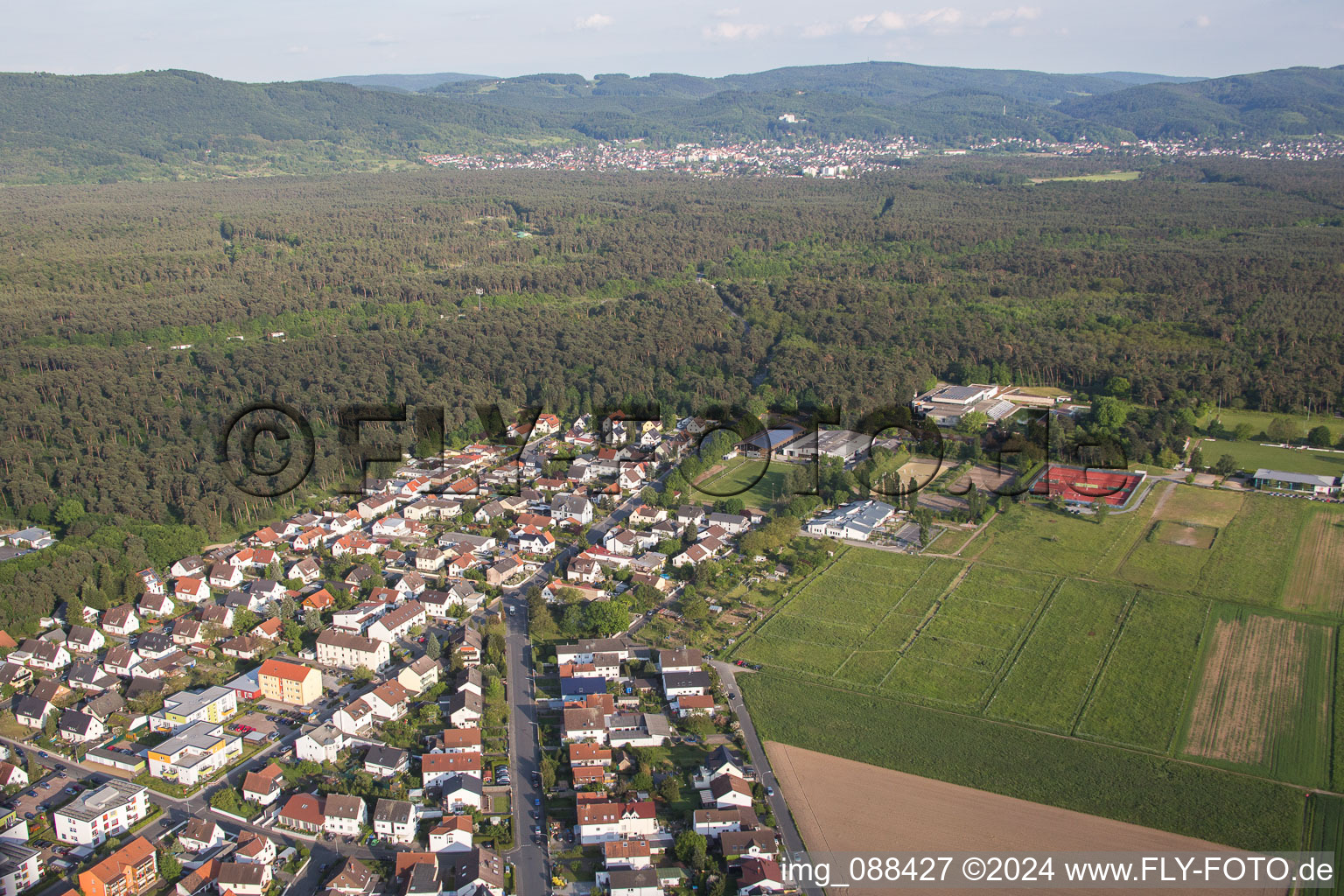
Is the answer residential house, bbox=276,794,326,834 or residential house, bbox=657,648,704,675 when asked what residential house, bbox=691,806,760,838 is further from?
residential house, bbox=276,794,326,834

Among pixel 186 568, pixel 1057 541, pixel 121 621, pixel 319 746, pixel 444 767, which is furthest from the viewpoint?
pixel 1057 541

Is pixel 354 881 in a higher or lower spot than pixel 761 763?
higher

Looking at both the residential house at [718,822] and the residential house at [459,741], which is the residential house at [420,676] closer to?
the residential house at [459,741]

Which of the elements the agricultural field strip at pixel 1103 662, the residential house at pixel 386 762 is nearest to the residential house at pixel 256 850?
the residential house at pixel 386 762

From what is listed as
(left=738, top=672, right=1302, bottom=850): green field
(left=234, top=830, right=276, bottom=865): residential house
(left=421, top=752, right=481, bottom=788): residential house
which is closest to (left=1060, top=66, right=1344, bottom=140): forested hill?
(left=738, top=672, right=1302, bottom=850): green field

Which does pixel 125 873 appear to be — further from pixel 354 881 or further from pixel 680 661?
pixel 680 661

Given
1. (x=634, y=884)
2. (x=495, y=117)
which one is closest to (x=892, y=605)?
(x=634, y=884)
